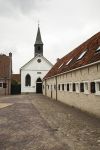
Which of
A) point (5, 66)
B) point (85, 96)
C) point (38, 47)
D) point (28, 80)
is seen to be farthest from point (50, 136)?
point (38, 47)

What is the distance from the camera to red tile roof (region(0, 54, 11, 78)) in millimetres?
43925

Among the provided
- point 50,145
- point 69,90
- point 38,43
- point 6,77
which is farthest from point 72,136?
point 38,43

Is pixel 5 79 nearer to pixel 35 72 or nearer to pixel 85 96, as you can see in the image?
pixel 35 72

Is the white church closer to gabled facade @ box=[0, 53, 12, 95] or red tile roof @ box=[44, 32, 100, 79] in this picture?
gabled facade @ box=[0, 53, 12, 95]

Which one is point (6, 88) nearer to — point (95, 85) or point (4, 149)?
point (95, 85)

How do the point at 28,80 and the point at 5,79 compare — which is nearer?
the point at 5,79

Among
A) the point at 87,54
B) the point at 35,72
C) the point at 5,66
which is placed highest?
the point at 5,66

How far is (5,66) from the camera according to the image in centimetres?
4641

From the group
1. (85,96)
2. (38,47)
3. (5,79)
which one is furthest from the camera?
(38,47)

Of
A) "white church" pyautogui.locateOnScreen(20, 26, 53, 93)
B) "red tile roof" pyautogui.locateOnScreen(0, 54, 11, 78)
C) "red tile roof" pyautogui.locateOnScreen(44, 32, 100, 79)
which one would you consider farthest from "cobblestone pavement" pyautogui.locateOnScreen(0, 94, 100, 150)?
"white church" pyautogui.locateOnScreen(20, 26, 53, 93)

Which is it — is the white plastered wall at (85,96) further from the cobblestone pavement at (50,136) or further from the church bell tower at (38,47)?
the church bell tower at (38,47)

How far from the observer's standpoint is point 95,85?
13.5m

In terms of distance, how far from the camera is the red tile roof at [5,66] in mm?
43925

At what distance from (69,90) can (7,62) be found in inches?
1163
